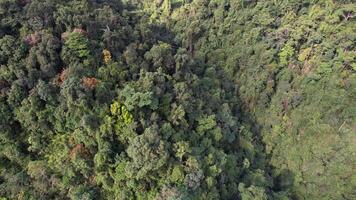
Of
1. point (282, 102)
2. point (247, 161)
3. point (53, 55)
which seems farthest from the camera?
point (282, 102)

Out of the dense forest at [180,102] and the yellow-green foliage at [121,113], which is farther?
the yellow-green foliage at [121,113]

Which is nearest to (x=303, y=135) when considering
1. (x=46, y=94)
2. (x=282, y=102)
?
(x=282, y=102)

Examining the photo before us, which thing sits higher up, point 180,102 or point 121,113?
point 121,113

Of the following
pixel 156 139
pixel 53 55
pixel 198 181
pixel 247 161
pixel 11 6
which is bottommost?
pixel 247 161

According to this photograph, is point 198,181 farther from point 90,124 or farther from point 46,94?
point 46,94

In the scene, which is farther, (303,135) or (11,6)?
(303,135)

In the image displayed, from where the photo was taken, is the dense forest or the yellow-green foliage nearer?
the dense forest

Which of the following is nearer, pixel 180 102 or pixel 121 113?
pixel 121 113

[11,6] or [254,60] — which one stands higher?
[11,6]
